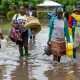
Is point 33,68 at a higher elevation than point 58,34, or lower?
lower

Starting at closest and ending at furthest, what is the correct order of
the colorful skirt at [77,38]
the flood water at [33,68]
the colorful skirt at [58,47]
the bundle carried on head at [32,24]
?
the flood water at [33,68]
the colorful skirt at [58,47]
the colorful skirt at [77,38]
the bundle carried on head at [32,24]

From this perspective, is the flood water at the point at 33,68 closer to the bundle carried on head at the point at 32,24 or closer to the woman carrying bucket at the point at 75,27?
the woman carrying bucket at the point at 75,27

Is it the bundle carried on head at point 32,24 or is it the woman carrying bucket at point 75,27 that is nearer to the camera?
the woman carrying bucket at point 75,27

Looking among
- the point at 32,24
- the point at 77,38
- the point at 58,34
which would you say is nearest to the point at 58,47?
the point at 58,34

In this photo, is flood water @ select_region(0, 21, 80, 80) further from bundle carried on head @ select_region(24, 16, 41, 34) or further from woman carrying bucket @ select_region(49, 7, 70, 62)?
bundle carried on head @ select_region(24, 16, 41, 34)

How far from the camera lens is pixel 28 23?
39.3 feet

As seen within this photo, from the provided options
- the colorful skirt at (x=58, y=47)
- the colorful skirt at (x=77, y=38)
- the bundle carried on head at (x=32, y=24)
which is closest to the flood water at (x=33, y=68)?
the colorful skirt at (x=58, y=47)

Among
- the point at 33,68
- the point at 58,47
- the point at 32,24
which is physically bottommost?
the point at 33,68

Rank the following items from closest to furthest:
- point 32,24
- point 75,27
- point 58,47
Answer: point 58,47, point 75,27, point 32,24

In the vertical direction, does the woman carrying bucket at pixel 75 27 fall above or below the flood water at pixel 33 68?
above

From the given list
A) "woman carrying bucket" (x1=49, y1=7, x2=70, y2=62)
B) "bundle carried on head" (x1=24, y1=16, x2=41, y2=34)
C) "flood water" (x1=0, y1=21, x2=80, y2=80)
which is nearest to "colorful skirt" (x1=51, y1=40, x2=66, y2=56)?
"woman carrying bucket" (x1=49, y1=7, x2=70, y2=62)

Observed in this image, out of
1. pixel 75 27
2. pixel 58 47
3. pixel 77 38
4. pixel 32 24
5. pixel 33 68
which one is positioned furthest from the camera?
pixel 32 24

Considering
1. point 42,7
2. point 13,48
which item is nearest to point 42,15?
point 42,7

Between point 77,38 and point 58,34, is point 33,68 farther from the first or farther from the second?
point 77,38
